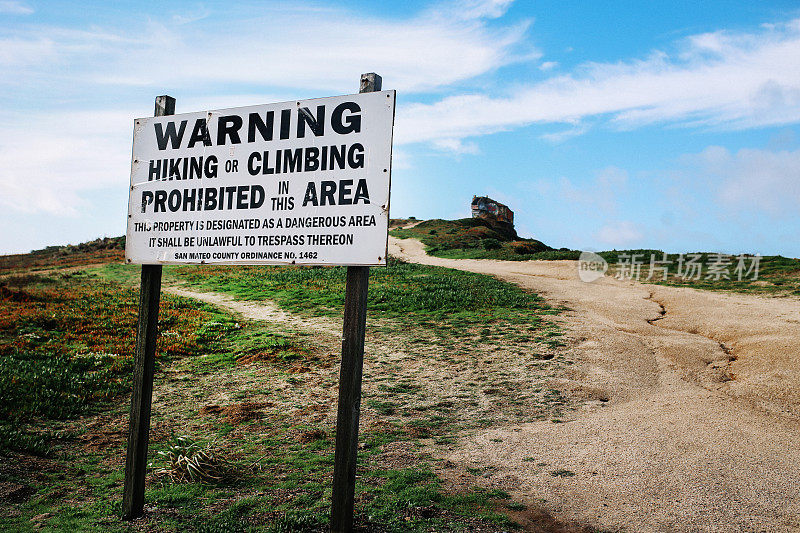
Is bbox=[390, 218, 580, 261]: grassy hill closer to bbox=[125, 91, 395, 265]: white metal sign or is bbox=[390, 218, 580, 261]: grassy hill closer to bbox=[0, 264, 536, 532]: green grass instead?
bbox=[0, 264, 536, 532]: green grass

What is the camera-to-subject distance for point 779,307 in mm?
17438

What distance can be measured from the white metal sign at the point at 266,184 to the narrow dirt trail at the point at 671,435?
3.52m

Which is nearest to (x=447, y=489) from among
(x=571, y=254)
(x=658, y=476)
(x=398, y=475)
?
(x=398, y=475)

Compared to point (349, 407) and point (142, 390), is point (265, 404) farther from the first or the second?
point (349, 407)

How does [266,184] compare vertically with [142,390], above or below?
above

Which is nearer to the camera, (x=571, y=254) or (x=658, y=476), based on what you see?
(x=658, y=476)

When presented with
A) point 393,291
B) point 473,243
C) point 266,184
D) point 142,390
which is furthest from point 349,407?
point 473,243

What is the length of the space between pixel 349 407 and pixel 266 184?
222cm

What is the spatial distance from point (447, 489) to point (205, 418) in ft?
16.3

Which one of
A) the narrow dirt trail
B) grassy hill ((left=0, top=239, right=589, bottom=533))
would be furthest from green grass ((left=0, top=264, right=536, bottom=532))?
the narrow dirt trail

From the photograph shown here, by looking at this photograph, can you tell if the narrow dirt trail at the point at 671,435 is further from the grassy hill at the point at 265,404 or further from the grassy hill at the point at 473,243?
the grassy hill at the point at 473,243

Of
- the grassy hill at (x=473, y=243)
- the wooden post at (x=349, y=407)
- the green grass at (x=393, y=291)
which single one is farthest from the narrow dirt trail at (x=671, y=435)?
the grassy hill at (x=473, y=243)

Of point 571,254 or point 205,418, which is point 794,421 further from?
point 571,254

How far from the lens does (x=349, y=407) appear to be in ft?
15.3
